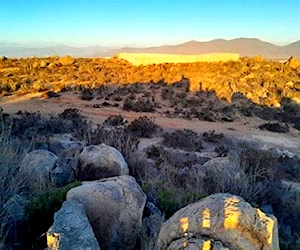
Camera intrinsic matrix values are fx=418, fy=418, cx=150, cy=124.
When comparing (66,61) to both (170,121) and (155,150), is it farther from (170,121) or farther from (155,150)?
(155,150)

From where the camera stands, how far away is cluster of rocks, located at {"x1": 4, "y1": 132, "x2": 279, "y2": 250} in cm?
295

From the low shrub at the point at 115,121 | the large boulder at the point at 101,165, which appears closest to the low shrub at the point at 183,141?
the low shrub at the point at 115,121

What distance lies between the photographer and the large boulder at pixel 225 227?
293cm

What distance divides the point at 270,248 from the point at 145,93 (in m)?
23.4

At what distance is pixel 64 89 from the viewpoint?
2606cm

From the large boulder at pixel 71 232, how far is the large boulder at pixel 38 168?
1697mm

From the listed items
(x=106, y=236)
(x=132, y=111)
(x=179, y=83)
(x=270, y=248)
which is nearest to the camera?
(x=270, y=248)

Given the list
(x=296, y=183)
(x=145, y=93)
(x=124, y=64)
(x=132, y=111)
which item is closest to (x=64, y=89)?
(x=145, y=93)

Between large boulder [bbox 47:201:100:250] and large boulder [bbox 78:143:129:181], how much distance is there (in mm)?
2257

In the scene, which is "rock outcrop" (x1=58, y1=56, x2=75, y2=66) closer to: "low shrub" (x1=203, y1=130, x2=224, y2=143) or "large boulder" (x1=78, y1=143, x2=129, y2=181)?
"low shrub" (x1=203, y1=130, x2=224, y2=143)

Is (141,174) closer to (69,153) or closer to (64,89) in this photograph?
(69,153)

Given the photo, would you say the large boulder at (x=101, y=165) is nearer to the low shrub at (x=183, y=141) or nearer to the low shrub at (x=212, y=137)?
the low shrub at (x=183, y=141)

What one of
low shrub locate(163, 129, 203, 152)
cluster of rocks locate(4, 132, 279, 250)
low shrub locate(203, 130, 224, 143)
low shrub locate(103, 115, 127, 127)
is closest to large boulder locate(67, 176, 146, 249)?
cluster of rocks locate(4, 132, 279, 250)

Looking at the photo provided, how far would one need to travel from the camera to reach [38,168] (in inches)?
228
